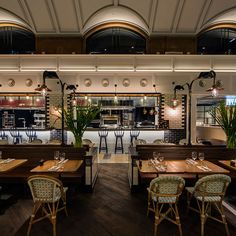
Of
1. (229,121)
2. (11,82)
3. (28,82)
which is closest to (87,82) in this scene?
(28,82)

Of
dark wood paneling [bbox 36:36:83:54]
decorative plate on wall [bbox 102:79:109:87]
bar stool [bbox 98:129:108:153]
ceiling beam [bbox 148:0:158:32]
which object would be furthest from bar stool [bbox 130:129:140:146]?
ceiling beam [bbox 148:0:158:32]

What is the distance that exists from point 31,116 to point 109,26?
308 inches

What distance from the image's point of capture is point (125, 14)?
7324 mm

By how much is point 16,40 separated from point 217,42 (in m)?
7.93

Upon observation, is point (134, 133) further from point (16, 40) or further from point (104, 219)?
point (16, 40)

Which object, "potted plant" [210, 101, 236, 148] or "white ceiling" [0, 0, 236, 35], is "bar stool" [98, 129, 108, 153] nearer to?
"white ceiling" [0, 0, 236, 35]

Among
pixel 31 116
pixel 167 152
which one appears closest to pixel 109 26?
pixel 167 152

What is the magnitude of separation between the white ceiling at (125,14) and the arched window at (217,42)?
0.48m

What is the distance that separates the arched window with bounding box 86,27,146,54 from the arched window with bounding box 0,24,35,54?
2.36m

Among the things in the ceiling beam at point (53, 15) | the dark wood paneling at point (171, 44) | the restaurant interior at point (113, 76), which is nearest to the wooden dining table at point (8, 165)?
the restaurant interior at point (113, 76)

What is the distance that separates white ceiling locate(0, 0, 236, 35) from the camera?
6.59 metres

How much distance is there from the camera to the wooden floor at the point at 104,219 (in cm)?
307

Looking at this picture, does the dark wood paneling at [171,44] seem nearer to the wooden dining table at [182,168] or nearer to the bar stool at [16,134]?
the wooden dining table at [182,168]

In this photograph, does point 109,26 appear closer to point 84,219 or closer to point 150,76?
point 150,76
